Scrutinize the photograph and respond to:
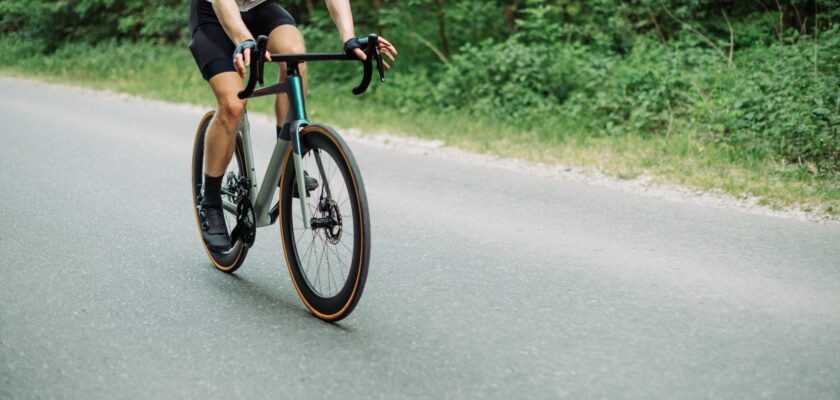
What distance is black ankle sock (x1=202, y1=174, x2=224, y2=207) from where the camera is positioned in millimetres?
4227

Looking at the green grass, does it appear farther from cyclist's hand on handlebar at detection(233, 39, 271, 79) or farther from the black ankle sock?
cyclist's hand on handlebar at detection(233, 39, 271, 79)

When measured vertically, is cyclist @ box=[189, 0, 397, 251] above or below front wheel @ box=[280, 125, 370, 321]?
above

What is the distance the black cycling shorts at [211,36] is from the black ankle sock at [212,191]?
590 millimetres

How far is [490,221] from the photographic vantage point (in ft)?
17.8

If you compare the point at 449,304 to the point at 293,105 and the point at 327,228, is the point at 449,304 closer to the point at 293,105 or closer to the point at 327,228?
the point at 327,228

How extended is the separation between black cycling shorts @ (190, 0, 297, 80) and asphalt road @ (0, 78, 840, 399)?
1194 millimetres

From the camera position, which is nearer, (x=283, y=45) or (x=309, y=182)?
(x=309, y=182)

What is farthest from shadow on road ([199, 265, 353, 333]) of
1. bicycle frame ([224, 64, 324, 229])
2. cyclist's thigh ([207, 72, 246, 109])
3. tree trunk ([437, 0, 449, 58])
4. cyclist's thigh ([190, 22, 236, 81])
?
tree trunk ([437, 0, 449, 58])

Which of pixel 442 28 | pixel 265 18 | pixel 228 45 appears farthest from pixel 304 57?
pixel 442 28

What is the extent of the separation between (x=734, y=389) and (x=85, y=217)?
182 inches

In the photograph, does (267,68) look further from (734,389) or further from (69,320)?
(734,389)

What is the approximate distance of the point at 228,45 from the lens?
3.91 meters

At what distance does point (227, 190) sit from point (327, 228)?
41.7 inches

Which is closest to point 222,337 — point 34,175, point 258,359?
point 258,359
